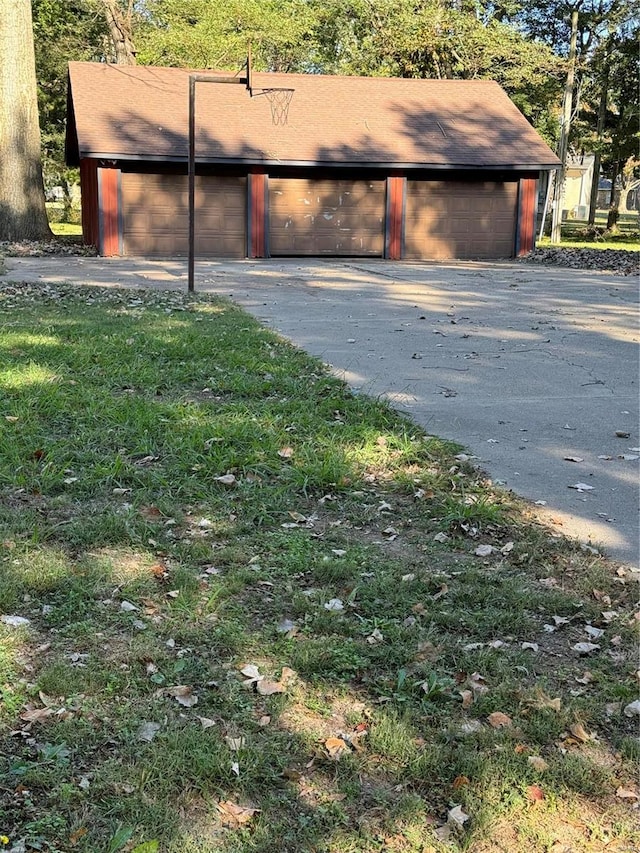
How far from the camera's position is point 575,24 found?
31.2 metres

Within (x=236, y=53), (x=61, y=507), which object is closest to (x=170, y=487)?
(x=61, y=507)

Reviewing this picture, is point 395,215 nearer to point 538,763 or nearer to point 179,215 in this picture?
point 179,215

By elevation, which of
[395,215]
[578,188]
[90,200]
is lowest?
[395,215]

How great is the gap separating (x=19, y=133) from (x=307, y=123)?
6.98 m

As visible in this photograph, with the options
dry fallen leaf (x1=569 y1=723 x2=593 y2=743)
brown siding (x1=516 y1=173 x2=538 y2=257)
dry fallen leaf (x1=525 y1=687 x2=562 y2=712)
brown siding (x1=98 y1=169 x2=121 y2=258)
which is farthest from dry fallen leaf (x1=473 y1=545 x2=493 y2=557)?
brown siding (x1=516 y1=173 x2=538 y2=257)

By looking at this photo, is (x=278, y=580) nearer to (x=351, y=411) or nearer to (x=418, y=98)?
(x=351, y=411)

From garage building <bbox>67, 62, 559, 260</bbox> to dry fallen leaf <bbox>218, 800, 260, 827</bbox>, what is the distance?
19028mm

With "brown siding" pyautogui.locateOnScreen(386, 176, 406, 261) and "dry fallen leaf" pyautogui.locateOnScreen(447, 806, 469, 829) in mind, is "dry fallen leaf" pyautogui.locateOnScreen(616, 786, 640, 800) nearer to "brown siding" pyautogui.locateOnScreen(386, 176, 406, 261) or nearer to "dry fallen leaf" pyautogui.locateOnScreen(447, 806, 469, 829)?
"dry fallen leaf" pyautogui.locateOnScreen(447, 806, 469, 829)

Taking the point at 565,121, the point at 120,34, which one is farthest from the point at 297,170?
the point at 565,121

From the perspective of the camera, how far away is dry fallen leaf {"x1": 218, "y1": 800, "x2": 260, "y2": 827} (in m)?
2.03

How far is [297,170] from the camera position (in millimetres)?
21016

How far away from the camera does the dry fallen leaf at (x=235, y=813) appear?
6.65ft

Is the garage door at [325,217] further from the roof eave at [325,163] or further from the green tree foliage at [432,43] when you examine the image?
the green tree foliage at [432,43]

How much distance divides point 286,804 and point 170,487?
2.25 metres
